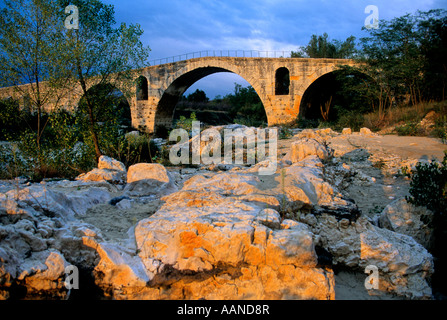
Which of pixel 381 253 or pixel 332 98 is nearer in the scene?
pixel 381 253

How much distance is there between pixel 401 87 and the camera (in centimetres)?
1342

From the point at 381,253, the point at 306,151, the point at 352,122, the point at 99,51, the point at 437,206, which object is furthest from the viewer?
the point at 352,122

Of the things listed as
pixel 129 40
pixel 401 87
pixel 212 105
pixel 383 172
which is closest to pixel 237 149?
pixel 383 172

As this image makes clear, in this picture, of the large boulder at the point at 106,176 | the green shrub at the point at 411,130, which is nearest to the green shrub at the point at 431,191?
the large boulder at the point at 106,176

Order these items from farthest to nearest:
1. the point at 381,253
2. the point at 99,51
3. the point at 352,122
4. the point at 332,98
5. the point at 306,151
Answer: the point at 332,98 < the point at 352,122 < the point at 99,51 < the point at 306,151 < the point at 381,253

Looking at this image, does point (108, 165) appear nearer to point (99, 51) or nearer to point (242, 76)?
point (99, 51)

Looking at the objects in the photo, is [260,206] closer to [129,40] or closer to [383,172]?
[383,172]

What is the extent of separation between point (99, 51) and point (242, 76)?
11574 millimetres

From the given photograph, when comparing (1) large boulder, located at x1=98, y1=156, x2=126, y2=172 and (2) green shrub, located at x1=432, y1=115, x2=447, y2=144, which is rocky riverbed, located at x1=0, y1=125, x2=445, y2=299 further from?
(2) green shrub, located at x1=432, y1=115, x2=447, y2=144

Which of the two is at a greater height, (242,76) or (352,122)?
(242,76)

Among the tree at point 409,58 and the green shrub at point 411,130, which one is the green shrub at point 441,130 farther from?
the tree at point 409,58

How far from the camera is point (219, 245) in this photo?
7.22ft

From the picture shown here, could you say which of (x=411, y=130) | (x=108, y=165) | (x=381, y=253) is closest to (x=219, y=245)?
(x=381, y=253)

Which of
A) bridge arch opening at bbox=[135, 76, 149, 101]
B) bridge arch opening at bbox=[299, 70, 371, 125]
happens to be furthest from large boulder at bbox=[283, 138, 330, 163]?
bridge arch opening at bbox=[135, 76, 149, 101]
